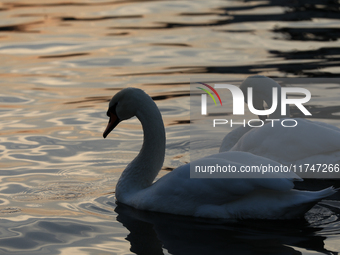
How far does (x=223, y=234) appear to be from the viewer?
5.89 metres

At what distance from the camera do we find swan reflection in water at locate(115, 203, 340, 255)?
5.56m

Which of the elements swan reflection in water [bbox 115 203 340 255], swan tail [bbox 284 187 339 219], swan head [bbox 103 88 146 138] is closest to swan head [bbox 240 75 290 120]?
swan head [bbox 103 88 146 138]

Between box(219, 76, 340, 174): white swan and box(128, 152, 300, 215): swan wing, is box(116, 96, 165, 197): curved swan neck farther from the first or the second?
box(219, 76, 340, 174): white swan

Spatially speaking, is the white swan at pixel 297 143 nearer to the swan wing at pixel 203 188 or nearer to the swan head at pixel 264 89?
the swan head at pixel 264 89

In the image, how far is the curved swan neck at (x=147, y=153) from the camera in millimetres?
6836

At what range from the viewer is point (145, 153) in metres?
6.96

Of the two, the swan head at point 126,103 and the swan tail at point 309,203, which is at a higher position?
the swan head at point 126,103

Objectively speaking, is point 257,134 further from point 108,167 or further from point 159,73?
point 159,73

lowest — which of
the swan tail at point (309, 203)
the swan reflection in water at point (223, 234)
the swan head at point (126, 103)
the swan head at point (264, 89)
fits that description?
the swan reflection in water at point (223, 234)

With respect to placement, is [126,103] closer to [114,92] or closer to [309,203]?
[309,203]

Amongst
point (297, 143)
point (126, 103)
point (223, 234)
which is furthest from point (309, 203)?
point (126, 103)

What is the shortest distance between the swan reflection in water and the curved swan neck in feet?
1.41

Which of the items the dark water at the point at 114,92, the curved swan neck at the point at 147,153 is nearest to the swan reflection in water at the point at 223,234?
the dark water at the point at 114,92

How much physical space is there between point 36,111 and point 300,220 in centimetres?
586
